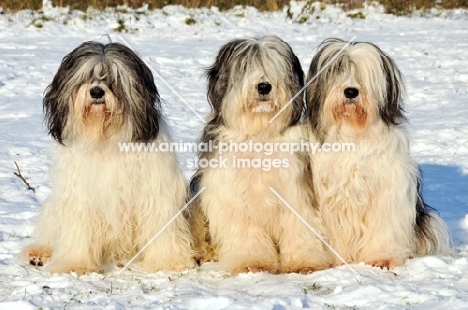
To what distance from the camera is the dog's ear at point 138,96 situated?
4863 millimetres

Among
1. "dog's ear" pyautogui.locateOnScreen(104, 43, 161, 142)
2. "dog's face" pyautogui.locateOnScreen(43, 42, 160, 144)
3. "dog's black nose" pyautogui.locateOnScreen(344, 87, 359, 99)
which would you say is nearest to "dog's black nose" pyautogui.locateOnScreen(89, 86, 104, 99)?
"dog's face" pyautogui.locateOnScreen(43, 42, 160, 144)

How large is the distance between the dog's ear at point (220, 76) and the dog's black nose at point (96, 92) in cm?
75

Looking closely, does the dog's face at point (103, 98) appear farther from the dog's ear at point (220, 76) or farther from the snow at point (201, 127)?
the snow at point (201, 127)

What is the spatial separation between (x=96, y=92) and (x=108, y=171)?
0.52m

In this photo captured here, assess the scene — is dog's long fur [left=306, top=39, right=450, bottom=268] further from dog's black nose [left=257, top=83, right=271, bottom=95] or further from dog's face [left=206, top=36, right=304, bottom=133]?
dog's black nose [left=257, top=83, right=271, bottom=95]

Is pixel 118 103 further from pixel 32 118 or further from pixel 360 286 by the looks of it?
pixel 32 118

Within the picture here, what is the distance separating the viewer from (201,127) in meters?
8.96

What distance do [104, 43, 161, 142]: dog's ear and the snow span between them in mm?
919

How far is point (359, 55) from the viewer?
5059 millimetres

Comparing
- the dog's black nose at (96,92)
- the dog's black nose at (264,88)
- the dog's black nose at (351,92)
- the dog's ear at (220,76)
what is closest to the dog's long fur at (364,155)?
the dog's black nose at (351,92)

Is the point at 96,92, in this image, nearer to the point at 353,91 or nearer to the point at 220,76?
the point at 220,76

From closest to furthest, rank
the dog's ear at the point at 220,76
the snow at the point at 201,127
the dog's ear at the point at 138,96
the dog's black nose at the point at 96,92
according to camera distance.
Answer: the snow at the point at 201,127
the dog's black nose at the point at 96,92
the dog's ear at the point at 138,96
the dog's ear at the point at 220,76

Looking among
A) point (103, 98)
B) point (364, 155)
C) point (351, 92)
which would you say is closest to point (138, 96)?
point (103, 98)

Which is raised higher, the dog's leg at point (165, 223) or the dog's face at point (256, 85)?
the dog's face at point (256, 85)
